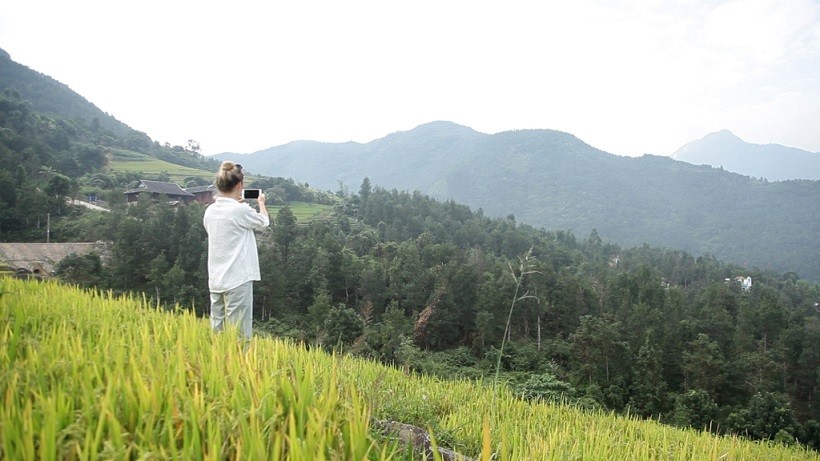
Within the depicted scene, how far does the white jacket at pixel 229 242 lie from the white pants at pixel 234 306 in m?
0.08

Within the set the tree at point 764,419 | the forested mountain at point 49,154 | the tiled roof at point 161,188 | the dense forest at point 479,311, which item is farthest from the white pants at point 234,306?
the tiled roof at point 161,188

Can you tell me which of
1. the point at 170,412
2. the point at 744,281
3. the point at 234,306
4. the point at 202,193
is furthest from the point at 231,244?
the point at 744,281

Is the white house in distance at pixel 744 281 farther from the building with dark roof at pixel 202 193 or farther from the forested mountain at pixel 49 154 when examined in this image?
the forested mountain at pixel 49 154

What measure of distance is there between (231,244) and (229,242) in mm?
28

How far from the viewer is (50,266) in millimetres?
32969

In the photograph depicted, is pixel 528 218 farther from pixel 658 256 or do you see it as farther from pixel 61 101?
pixel 61 101

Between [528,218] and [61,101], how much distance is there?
16597 cm

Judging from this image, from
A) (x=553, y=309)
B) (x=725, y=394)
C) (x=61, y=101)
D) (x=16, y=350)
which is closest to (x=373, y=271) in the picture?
(x=553, y=309)

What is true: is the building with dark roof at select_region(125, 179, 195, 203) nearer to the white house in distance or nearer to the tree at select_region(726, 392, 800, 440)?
the tree at select_region(726, 392, 800, 440)

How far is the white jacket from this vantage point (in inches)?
177

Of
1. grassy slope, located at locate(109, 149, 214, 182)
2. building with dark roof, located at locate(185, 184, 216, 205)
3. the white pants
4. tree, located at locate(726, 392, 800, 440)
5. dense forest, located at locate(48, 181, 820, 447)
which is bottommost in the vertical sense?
tree, located at locate(726, 392, 800, 440)

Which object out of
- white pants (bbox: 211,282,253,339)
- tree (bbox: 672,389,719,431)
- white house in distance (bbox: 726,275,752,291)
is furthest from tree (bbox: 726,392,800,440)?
white house in distance (bbox: 726,275,752,291)

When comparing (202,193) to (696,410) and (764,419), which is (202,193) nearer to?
(696,410)

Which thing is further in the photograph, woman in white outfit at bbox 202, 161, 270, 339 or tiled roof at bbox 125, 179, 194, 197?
tiled roof at bbox 125, 179, 194, 197
